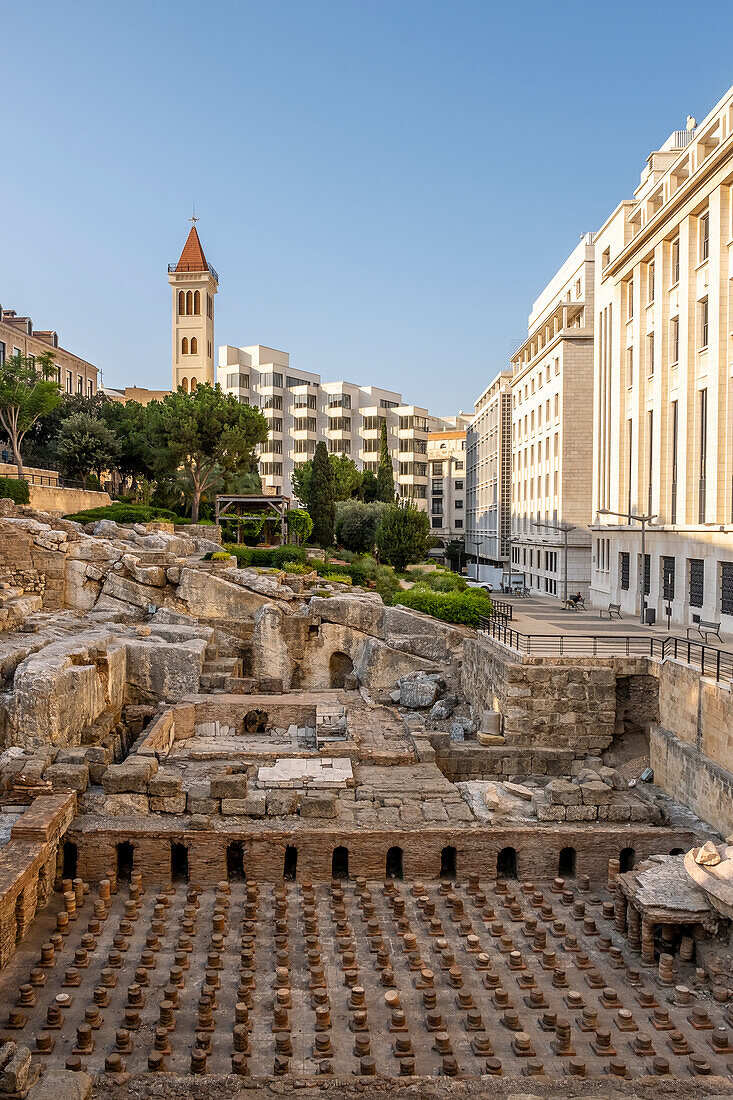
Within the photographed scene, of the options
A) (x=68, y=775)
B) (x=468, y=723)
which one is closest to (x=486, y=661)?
(x=468, y=723)

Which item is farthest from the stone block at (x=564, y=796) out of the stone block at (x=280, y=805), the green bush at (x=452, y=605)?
the green bush at (x=452, y=605)

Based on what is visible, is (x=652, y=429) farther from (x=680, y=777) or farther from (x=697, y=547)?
(x=680, y=777)

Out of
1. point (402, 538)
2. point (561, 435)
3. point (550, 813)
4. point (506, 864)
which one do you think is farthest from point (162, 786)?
point (561, 435)

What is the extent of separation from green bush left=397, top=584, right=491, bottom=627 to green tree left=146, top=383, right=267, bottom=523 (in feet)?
58.9

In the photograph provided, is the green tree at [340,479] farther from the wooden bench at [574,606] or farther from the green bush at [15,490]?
the wooden bench at [574,606]

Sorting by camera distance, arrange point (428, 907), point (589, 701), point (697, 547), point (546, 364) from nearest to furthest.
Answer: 1. point (428, 907)
2. point (589, 701)
3. point (697, 547)
4. point (546, 364)

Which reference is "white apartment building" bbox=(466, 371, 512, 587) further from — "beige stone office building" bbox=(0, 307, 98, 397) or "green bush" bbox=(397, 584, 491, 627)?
"beige stone office building" bbox=(0, 307, 98, 397)

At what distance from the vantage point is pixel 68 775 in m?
12.8

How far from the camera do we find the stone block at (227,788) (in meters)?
12.8

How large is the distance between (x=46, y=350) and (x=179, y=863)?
47.7 metres

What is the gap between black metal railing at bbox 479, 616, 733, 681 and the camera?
15657mm

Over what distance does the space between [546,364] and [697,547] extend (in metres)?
20.0

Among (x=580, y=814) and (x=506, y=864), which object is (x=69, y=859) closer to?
(x=506, y=864)

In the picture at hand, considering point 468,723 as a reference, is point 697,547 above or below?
above
